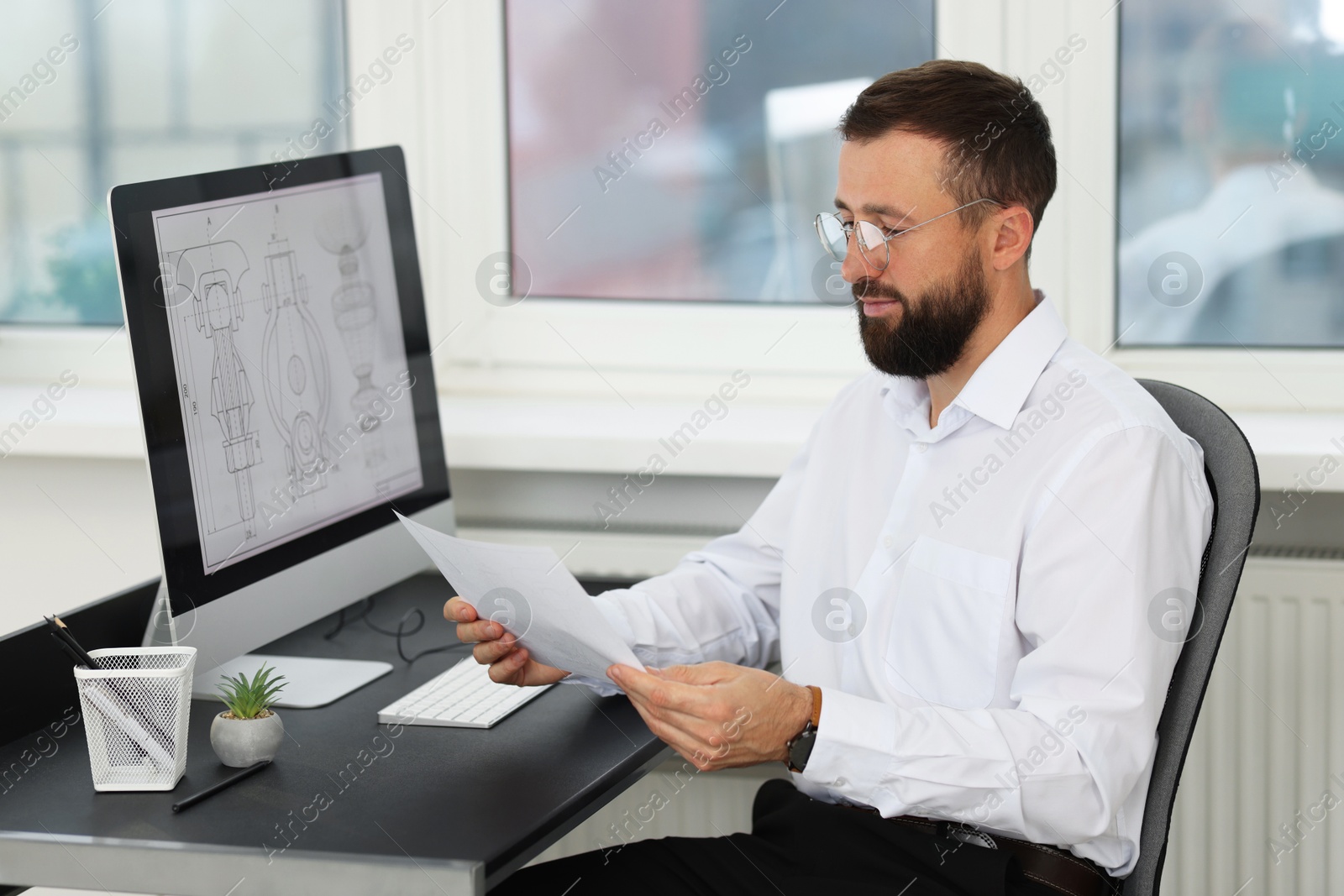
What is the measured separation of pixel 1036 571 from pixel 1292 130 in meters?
1.13

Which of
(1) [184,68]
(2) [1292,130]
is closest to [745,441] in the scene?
(2) [1292,130]

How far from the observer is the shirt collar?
1440mm

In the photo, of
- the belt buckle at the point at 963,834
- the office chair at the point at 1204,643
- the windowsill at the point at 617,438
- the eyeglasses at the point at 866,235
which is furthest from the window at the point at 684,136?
the belt buckle at the point at 963,834

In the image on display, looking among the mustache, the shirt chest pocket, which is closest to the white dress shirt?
the shirt chest pocket

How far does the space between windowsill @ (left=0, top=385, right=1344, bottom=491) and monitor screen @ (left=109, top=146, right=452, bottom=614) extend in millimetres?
220

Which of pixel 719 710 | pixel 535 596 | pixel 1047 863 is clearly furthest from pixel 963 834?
pixel 535 596

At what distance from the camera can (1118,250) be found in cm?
214

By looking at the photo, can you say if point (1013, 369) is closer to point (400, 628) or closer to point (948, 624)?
point (948, 624)

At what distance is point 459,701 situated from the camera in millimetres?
1479

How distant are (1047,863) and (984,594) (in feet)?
0.89

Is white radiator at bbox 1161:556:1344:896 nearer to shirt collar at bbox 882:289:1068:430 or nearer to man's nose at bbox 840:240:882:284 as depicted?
shirt collar at bbox 882:289:1068:430

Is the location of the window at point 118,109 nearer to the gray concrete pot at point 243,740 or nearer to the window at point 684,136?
the window at point 684,136

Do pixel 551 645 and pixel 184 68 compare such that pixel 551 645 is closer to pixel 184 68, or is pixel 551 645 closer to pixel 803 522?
pixel 803 522

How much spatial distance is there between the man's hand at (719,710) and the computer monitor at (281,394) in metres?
0.44
